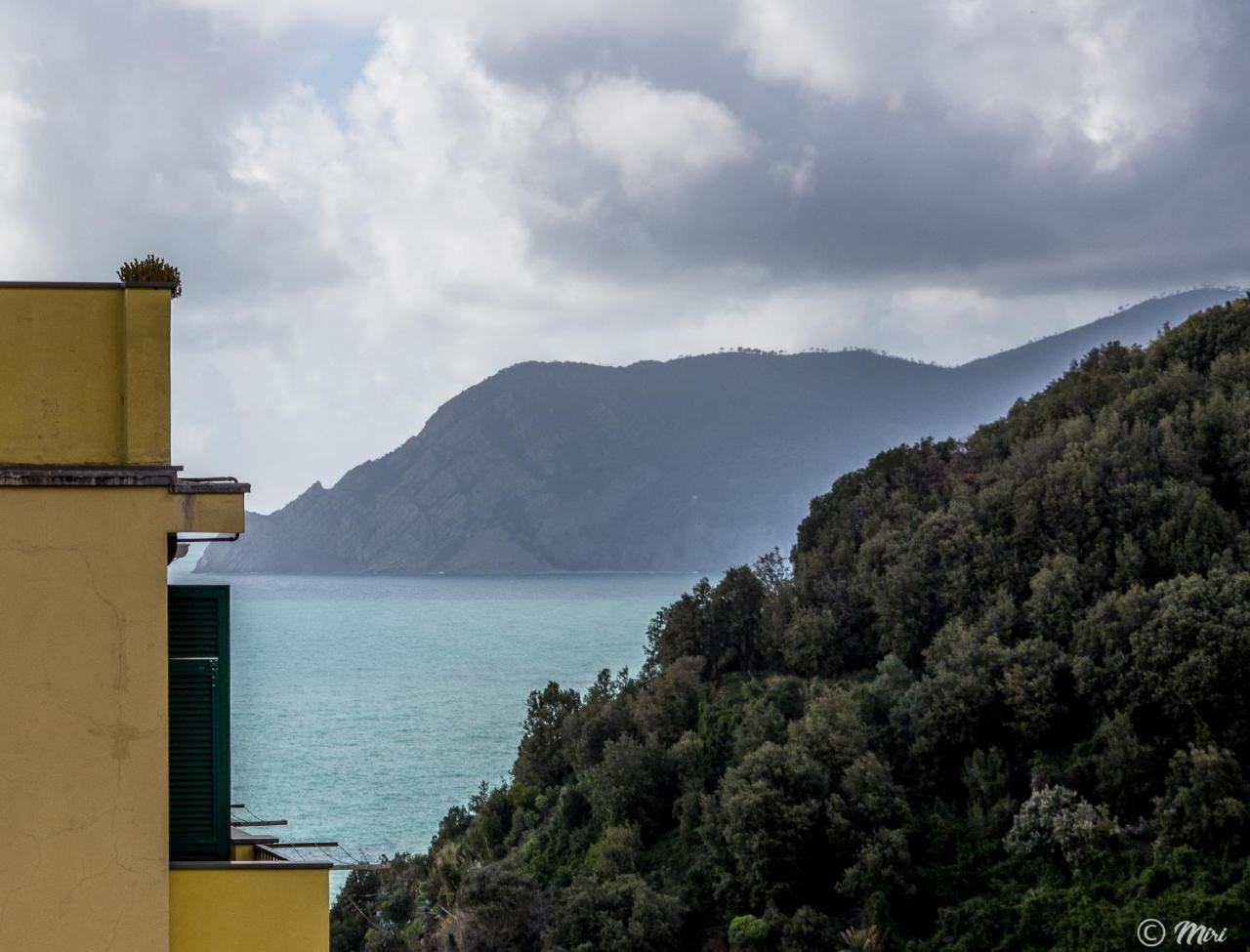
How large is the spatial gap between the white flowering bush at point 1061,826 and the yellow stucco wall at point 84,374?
2184 cm

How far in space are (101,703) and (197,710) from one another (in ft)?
1.68

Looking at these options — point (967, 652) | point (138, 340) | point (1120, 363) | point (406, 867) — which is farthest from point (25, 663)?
point (1120, 363)

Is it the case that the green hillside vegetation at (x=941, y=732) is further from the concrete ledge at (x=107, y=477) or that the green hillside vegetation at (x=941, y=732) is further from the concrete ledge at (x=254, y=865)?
the concrete ledge at (x=107, y=477)

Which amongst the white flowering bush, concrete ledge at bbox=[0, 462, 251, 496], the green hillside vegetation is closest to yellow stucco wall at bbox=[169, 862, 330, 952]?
concrete ledge at bbox=[0, 462, 251, 496]

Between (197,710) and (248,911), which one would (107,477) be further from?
(248,911)

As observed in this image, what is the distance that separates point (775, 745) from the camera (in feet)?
87.7

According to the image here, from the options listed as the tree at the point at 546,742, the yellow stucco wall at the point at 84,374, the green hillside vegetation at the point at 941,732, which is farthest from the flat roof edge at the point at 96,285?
the tree at the point at 546,742

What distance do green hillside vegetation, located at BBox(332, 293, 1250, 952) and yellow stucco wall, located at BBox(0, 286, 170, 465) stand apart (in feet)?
64.9

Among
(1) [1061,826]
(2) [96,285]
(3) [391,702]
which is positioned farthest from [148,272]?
(3) [391,702]

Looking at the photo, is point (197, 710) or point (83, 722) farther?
point (197, 710)

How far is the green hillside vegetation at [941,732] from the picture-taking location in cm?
2378

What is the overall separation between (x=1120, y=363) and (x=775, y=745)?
1752cm

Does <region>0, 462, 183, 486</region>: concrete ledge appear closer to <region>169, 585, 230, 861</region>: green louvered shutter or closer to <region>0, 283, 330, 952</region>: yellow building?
<region>0, 283, 330, 952</region>: yellow building

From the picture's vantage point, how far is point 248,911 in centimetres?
479
